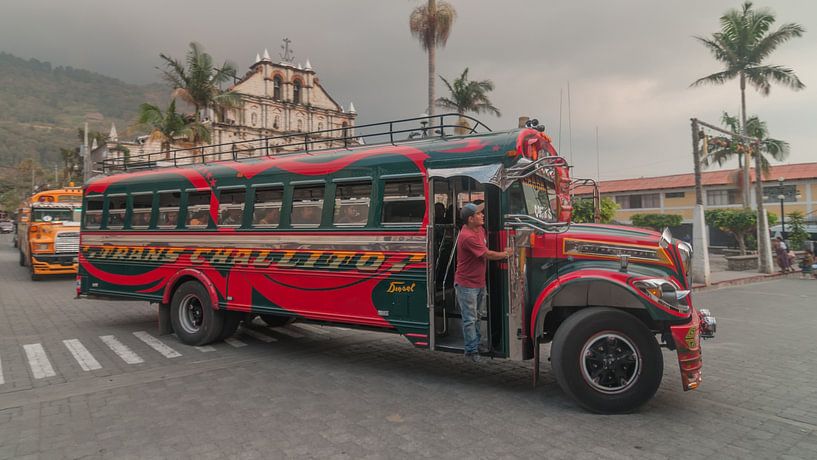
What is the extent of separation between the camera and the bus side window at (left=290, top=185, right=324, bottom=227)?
6.86 meters

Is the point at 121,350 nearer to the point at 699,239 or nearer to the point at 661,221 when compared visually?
the point at 699,239

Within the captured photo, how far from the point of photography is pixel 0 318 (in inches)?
420

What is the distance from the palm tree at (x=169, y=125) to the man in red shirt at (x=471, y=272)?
63.8 ft

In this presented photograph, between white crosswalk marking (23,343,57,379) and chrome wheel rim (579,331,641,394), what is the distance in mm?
6512

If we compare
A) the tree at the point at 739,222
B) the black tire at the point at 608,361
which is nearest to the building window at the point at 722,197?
the tree at the point at 739,222

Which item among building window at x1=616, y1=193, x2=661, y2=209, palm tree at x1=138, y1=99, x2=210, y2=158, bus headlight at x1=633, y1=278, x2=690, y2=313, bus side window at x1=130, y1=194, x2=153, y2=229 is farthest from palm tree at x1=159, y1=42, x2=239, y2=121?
building window at x1=616, y1=193, x2=661, y2=209

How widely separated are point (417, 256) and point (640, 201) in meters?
47.7

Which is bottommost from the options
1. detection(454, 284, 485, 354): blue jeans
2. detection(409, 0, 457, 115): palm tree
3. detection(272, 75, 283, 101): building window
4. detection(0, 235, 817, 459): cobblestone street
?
detection(0, 235, 817, 459): cobblestone street

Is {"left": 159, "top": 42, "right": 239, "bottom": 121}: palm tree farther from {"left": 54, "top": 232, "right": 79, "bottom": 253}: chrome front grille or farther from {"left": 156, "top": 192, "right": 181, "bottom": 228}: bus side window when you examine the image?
{"left": 156, "top": 192, "right": 181, "bottom": 228}: bus side window

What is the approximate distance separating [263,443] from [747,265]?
25.3 metres

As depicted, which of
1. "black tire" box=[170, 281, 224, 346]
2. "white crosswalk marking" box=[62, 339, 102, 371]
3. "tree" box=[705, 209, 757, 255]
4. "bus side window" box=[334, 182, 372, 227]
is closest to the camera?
"bus side window" box=[334, 182, 372, 227]

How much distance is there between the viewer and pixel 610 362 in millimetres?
4988

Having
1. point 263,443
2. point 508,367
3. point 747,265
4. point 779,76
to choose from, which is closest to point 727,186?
point 779,76

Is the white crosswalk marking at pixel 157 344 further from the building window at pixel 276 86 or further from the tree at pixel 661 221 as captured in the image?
the building window at pixel 276 86
